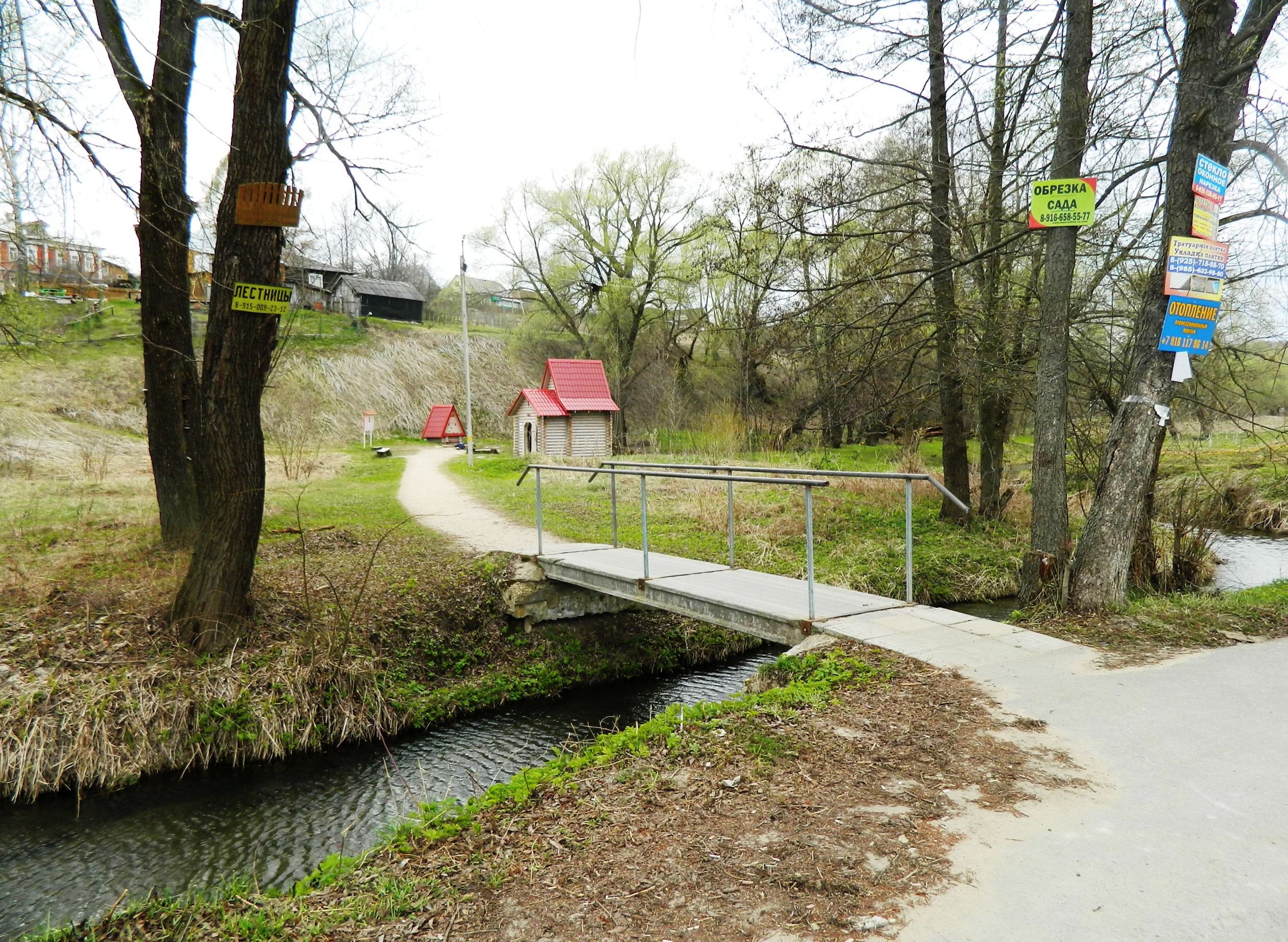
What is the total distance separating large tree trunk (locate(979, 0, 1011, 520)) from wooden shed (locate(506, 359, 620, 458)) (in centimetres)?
1864

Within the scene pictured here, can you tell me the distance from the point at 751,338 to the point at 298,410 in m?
22.0

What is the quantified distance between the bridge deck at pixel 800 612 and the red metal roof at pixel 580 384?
22229mm

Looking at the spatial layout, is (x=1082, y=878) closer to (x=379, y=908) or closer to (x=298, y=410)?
(x=379, y=908)

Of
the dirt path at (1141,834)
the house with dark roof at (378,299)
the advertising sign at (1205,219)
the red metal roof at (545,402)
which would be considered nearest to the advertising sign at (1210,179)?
the advertising sign at (1205,219)

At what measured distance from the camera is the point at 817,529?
1296 cm

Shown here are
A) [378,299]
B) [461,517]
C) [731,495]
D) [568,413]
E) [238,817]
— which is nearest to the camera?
[238,817]

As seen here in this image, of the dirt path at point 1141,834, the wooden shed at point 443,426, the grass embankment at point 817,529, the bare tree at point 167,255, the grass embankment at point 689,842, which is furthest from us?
the wooden shed at point 443,426

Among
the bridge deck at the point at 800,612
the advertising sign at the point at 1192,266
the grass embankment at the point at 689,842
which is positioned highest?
the advertising sign at the point at 1192,266

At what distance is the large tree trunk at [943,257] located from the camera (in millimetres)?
9180

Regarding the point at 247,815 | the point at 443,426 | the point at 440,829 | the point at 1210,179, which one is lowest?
the point at 247,815

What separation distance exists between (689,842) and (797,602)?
3.59 m

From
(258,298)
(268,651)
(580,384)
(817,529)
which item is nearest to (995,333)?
(817,529)

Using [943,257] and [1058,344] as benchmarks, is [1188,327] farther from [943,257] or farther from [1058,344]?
[943,257]

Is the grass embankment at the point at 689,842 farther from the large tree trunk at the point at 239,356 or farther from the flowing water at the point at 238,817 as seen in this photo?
the large tree trunk at the point at 239,356
